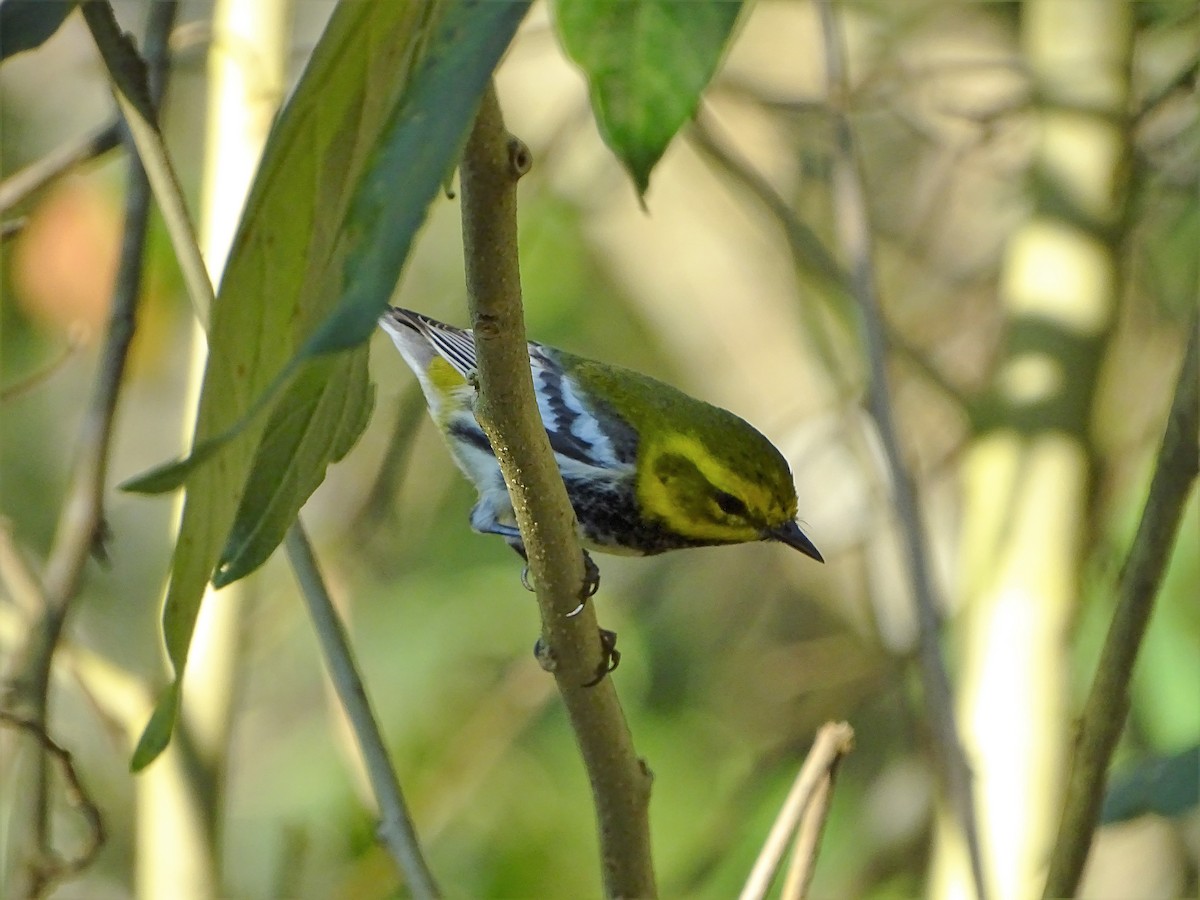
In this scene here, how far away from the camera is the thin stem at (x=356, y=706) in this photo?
1.28 metres

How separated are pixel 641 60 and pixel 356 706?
837 mm

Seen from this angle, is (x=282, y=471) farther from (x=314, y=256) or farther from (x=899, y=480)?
(x=899, y=480)

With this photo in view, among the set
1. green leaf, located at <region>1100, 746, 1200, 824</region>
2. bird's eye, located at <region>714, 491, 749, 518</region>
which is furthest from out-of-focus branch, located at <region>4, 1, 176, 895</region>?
green leaf, located at <region>1100, 746, 1200, 824</region>

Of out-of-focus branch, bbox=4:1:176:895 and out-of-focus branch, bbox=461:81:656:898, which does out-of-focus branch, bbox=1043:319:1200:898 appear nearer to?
out-of-focus branch, bbox=461:81:656:898

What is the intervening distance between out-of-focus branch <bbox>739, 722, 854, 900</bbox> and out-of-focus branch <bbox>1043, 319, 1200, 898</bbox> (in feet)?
0.70

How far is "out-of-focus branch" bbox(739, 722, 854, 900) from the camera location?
1234mm

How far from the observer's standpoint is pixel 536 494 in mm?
1051

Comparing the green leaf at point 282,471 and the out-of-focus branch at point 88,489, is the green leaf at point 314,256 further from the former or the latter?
the out-of-focus branch at point 88,489

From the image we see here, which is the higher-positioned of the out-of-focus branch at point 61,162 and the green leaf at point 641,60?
the out-of-focus branch at point 61,162

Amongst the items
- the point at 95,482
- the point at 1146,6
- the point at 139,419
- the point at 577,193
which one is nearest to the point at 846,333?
the point at 577,193

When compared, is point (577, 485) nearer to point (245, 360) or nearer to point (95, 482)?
point (95, 482)

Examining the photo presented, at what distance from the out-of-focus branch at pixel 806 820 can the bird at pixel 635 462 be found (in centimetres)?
86

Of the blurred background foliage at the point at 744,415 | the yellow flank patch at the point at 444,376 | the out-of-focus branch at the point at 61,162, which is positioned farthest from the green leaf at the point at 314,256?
the blurred background foliage at the point at 744,415

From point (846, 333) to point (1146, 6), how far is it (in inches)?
37.2
